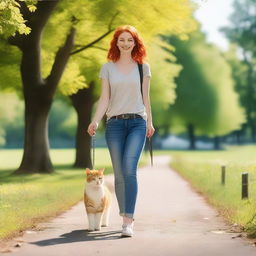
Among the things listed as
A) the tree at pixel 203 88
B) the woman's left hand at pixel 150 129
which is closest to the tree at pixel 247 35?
the tree at pixel 203 88

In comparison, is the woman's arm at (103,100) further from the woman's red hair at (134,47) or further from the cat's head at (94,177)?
the cat's head at (94,177)

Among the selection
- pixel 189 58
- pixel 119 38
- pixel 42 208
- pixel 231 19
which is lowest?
pixel 42 208

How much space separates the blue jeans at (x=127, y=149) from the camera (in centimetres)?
741

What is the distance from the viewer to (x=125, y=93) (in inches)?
293

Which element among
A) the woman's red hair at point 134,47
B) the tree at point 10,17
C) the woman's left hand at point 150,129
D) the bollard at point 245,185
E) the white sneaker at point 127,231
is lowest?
the white sneaker at point 127,231

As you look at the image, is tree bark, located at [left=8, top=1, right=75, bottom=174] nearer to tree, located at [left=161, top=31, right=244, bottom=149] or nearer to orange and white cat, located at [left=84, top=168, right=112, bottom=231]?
orange and white cat, located at [left=84, top=168, right=112, bottom=231]

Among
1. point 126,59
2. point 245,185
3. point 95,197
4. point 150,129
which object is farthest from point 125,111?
point 245,185

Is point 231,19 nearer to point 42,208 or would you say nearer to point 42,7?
point 42,7

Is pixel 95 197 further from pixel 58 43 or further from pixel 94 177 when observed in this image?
pixel 58 43

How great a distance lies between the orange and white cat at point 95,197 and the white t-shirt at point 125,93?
0.75m

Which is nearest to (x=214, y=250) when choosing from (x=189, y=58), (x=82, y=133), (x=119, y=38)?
(x=119, y=38)

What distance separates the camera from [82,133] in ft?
94.7

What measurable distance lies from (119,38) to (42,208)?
4316 millimetres

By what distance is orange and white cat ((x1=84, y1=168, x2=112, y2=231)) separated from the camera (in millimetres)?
7500
